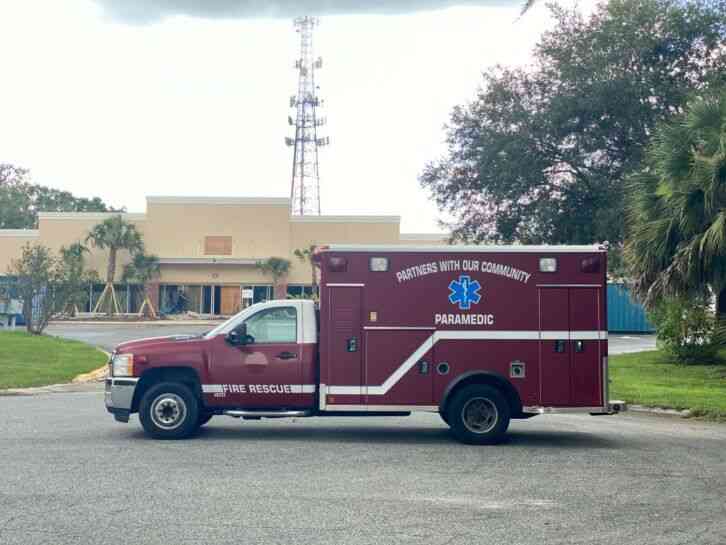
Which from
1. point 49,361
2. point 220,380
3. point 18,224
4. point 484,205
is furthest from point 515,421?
point 18,224

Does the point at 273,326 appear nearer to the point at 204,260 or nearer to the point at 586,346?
the point at 586,346

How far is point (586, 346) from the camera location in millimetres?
12289

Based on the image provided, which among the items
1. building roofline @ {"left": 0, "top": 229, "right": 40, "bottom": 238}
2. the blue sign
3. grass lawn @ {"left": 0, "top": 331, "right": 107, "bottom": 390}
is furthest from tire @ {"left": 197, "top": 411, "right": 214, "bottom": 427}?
building roofline @ {"left": 0, "top": 229, "right": 40, "bottom": 238}

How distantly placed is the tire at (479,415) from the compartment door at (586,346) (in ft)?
3.18

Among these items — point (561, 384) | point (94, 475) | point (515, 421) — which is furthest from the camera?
point (515, 421)

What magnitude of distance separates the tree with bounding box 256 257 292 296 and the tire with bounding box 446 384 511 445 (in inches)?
1834

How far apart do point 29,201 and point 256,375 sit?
8431 cm

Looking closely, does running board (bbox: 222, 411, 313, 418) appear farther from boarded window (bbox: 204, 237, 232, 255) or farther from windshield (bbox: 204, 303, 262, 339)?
boarded window (bbox: 204, 237, 232, 255)

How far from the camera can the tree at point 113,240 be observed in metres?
57.4

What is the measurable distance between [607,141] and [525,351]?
19.9 meters

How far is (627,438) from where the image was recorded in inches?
522

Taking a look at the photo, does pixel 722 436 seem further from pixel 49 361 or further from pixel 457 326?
pixel 49 361

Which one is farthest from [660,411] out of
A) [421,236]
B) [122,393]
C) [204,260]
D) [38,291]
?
[204,260]

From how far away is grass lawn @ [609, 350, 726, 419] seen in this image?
56.4 ft
